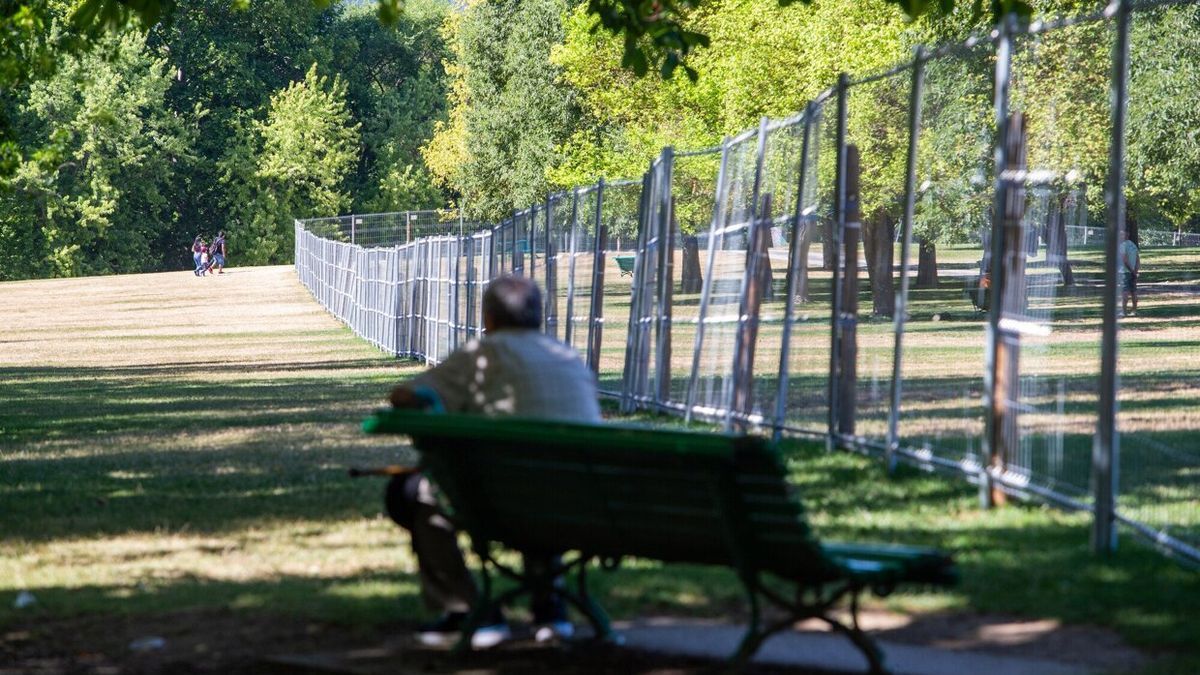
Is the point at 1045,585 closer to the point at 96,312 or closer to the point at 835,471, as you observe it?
the point at 835,471

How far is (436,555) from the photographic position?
6941mm

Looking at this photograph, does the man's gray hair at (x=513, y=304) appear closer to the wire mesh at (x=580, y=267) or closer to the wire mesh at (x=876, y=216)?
the wire mesh at (x=876, y=216)

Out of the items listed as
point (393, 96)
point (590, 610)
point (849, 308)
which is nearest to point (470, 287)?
point (849, 308)

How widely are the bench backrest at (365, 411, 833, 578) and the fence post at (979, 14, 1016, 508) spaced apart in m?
3.88

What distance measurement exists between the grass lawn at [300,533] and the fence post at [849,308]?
1.11 ft

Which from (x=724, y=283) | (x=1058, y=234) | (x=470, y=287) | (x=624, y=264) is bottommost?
(x=470, y=287)

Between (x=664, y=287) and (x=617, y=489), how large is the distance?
11314 millimetres

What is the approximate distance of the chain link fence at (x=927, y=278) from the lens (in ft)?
32.2

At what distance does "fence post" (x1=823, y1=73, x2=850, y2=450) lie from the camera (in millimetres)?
12547

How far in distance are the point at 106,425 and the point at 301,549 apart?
10153 millimetres

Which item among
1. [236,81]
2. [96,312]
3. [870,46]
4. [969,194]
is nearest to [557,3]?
[96,312]

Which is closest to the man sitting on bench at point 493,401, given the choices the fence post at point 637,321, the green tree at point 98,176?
the fence post at point 637,321

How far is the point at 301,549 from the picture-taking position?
9.61 metres

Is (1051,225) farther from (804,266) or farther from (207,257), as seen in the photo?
(207,257)
